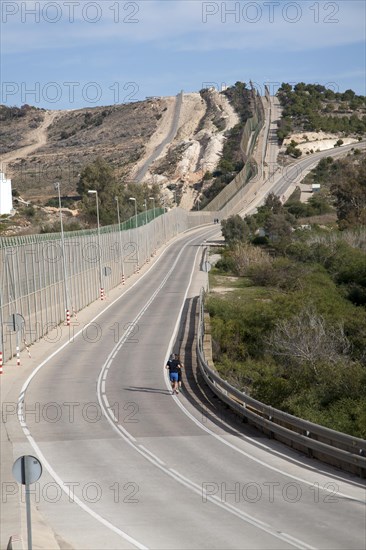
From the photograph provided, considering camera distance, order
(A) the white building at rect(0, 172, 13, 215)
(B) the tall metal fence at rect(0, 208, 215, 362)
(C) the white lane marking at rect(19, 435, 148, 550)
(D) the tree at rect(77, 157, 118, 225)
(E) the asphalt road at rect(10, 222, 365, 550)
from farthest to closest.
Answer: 1. (D) the tree at rect(77, 157, 118, 225)
2. (A) the white building at rect(0, 172, 13, 215)
3. (B) the tall metal fence at rect(0, 208, 215, 362)
4. (E) the asphalt road at rect(10, 222, 365, 550)
5. (C) the white lane marking at rect(19, 435, 148, 550)

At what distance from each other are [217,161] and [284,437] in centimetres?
14736

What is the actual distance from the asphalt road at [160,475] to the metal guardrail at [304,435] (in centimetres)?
32

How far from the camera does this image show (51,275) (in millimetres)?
42594

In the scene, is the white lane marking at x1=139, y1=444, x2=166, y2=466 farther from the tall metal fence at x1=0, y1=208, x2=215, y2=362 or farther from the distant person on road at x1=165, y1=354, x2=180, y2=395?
the tall metal fence at x1=0, y1=208, x2=215, y2=362

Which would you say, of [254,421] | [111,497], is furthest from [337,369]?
[111,497]

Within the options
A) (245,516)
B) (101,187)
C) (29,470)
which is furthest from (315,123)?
(29,470)

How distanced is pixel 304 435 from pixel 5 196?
81212 millimetres

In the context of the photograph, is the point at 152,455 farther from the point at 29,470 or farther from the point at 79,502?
the point at 29,470

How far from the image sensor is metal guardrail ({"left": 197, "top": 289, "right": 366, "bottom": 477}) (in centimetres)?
1792

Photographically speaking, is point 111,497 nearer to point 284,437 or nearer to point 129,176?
point 284,437

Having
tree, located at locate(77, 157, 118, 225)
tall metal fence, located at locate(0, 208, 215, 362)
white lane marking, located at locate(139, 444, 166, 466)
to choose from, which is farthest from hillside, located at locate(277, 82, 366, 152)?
white lane marking, located at locate(139, 444, 166, 466)

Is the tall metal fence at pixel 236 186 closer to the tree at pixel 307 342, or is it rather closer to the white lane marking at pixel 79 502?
the tree at pixel 307 342

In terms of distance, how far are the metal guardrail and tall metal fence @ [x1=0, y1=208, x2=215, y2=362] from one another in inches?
431

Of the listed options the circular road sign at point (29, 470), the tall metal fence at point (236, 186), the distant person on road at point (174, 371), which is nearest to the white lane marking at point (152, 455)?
the distant person on road at point (174, 371)
